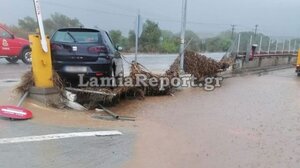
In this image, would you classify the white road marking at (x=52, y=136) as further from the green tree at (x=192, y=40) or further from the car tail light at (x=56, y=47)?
the green tree at (x=192, y=40)

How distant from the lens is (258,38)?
88.0ft

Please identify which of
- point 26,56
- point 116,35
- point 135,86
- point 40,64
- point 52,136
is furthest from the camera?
point 116,35

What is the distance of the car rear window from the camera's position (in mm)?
10195

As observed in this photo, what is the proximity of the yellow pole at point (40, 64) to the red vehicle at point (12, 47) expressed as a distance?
11.1 m

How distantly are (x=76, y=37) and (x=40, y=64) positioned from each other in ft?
4.19

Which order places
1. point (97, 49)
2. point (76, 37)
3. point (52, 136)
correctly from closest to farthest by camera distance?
point (52, 136)
point (97, 49)
point (76, 37)

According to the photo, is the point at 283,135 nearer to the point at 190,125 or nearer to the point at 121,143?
the point at 190,125

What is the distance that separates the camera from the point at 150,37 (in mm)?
57844

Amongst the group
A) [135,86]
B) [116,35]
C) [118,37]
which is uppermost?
[135,86]

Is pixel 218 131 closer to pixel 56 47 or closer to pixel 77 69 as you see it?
pixel 77 69

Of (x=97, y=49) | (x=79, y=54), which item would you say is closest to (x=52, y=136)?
(x=79, y=54)

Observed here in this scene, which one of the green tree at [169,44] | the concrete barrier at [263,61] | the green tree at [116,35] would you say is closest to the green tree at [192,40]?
the concrete barrier at [263,61]

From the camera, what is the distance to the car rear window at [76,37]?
10.2m

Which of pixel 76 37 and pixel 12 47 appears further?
pixel 12 47
